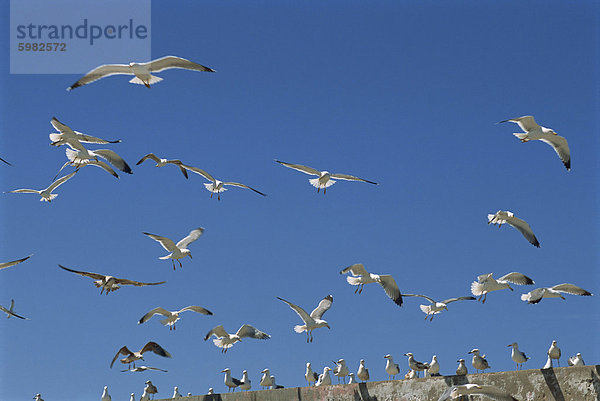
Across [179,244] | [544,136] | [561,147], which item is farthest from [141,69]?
[561,147]

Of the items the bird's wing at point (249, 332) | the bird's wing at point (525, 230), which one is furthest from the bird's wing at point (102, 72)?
the bird's wing at point (525, 230)

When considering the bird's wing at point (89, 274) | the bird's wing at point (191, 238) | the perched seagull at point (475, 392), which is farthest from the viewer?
the bird's wing at point (191, 238)

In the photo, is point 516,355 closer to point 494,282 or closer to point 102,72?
point 494,282

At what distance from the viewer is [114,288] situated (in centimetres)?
1758

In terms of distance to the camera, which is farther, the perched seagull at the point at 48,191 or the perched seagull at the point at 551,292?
the perched seagull at the point at 48,191

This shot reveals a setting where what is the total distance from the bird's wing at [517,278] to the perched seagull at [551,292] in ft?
3.78

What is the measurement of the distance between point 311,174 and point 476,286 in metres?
4.25

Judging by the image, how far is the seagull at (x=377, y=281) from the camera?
18234 millimetres

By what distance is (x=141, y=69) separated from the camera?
1680 centimetres

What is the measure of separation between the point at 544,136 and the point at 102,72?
8.87 meters

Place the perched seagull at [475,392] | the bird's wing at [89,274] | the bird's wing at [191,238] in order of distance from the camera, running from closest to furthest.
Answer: the perched seagull at [475,392] → the bird's wing at [89,274] → the bird's wing at [191,238]

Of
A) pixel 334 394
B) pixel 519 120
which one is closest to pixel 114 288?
pixel 334 394

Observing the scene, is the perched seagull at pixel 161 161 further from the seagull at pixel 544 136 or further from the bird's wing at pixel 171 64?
the seagull at pixel 544 136

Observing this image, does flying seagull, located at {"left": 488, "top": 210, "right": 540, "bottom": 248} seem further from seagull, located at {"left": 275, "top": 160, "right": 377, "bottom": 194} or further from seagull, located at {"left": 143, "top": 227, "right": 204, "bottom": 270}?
seagull, located at {"left": 143, "top": 227, "right": 204, "bottom": 270}
